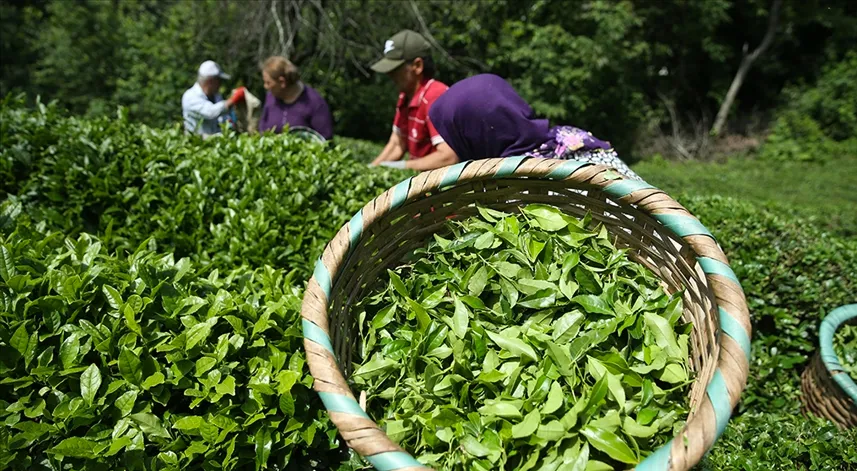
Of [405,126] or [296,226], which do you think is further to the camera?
[405,126]

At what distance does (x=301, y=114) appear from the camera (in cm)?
496

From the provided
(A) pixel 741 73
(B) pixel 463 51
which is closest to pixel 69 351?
(B) pixel 463 51

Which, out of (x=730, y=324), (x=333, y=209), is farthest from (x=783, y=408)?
(x=333, y=209)

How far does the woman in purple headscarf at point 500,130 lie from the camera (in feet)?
8.09

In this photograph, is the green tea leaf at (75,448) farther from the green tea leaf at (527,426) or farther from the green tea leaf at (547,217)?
the green tea leaf at (547,217)

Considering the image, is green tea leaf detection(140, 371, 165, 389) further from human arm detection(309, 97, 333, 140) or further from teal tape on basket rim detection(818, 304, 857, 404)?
human arm detection(309, 97, 333, 140)

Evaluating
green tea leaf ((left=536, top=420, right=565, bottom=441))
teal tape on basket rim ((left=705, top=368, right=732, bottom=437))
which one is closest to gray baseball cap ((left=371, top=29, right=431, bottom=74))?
green tea leaf ((left=536, top=420, right=565, bottom=441))

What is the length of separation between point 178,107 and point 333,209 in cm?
885

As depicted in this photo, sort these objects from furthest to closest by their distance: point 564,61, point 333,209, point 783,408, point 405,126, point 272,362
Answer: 1. point 564,61
2. point 405,126
3. point 333,209
4. point 783,408
5. point 272,362

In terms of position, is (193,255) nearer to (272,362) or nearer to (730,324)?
(272,362)

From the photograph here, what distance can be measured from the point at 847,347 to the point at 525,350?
1.94 metres

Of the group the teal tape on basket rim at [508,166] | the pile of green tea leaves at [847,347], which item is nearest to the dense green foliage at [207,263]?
the pile of green tea leaves at [847,347]

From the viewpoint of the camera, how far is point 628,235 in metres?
1.88

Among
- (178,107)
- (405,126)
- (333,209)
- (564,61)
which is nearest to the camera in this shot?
(333,209)
